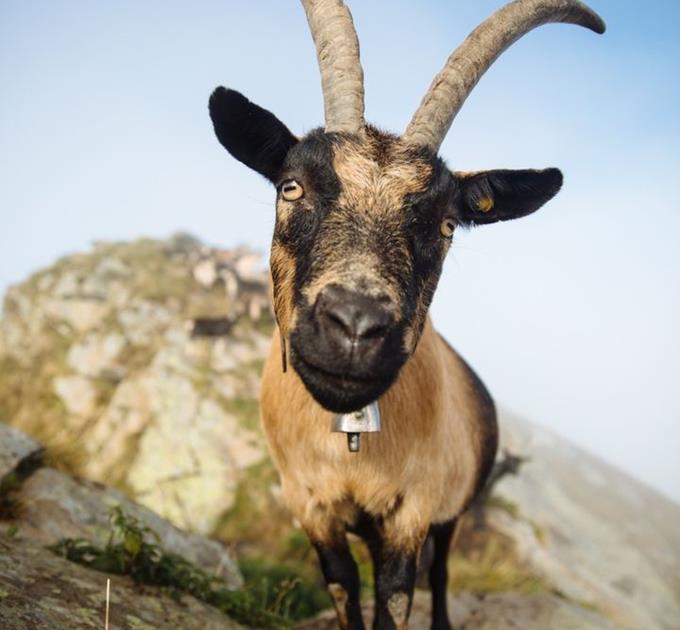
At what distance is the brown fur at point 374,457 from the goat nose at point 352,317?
1.04 meters

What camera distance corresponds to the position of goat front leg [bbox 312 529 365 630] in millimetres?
3211

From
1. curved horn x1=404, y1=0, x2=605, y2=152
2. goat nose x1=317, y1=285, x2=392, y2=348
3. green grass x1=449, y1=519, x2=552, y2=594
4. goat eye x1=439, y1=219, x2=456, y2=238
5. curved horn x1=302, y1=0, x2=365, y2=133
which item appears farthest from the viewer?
green grass x1=449, y1=519, x2=552, y2=594

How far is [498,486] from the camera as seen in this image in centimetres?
1636

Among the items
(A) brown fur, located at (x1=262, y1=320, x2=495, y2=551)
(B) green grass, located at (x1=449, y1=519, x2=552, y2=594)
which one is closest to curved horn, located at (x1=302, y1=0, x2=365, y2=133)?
(A) brown fur, located at (x1=262, y1=320, x2=495, y2=551)

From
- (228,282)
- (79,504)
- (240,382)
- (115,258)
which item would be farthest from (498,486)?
(115,258)

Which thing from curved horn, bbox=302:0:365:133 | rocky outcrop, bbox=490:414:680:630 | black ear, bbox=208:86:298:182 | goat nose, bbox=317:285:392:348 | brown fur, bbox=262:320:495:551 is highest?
curved horn, bbox=302:0:365:133

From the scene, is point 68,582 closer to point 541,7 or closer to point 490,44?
point 490,44

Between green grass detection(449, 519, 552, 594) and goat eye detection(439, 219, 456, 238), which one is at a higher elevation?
goat eye detection(439, 219, 456, 238)

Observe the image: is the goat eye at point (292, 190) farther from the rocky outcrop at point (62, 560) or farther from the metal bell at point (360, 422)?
the rocky outcrop at point (62, 560)

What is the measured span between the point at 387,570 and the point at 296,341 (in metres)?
1.64

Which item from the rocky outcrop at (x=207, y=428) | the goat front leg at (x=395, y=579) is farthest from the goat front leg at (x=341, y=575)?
the rocky outcrop at (x=207, y=428)

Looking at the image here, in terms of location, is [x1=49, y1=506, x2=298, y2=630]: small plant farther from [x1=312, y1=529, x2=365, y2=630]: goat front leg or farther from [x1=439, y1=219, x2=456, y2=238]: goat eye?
[x1=439, y1=219, x2=456, y2=238]: goat eye

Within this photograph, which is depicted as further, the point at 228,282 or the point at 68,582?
the point at 228,282

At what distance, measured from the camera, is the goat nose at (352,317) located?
1.96 metres
